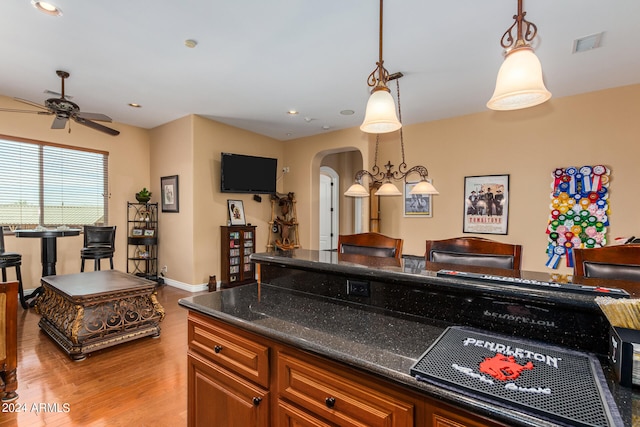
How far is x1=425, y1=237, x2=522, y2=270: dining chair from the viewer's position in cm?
190

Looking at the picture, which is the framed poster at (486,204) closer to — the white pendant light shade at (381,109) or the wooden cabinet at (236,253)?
the white pendant light shade at (381,109)

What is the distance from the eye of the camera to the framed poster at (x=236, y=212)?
5.57m

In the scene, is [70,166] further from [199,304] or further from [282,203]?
[199,304]

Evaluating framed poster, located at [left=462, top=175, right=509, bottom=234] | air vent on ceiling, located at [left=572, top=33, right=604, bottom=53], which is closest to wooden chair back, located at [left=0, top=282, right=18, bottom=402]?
air vent on ceiling, located at [left=572, top=33, right=604, bottom=53]

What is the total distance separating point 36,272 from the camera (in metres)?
4.61

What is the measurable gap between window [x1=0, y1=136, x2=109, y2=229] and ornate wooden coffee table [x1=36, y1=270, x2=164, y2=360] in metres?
1.88

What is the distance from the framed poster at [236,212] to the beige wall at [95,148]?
5.60ft

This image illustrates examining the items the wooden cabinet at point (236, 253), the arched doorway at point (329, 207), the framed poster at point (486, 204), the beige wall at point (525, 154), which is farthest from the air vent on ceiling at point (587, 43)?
the arched doorway at point (329, 207)

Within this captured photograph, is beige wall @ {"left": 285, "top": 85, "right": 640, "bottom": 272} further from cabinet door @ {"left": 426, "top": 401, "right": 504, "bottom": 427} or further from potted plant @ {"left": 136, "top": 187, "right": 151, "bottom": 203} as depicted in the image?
cabinet door @ {"left": 426, "top": 401, "right": 504, "bottom": 427}

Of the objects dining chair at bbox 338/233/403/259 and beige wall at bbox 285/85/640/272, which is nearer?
dining chair at bbox 338/233/403/259

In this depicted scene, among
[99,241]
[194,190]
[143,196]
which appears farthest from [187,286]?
[143,196]

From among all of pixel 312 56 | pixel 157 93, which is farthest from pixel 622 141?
pixel 157 93

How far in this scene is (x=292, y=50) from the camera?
114 inches

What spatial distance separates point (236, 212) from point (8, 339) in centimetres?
370
